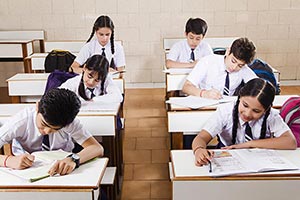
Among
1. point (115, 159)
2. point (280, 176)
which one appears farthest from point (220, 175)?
point (115, 159)

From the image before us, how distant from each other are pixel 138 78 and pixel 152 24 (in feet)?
2.69

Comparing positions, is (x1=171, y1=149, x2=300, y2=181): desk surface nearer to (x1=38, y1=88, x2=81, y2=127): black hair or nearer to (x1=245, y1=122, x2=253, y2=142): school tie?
(x1=245, y1=122, x2=253, y2=142): school tie

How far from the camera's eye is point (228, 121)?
2.06 m

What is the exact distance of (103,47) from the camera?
411cm

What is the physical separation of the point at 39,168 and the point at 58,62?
2860 mm

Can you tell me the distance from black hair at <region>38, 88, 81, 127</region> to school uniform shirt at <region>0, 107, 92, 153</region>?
20 cm

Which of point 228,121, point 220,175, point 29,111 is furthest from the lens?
point 228,121

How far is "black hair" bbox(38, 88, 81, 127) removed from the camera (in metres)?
1.64

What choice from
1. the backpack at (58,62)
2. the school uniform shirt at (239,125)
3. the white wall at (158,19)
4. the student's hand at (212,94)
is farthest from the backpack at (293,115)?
the white wall at (158,19)

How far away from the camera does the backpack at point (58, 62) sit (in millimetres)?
4258

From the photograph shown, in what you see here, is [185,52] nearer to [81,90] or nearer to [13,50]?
[81,90]

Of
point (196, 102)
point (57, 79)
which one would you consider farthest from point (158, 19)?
point (196, 102)

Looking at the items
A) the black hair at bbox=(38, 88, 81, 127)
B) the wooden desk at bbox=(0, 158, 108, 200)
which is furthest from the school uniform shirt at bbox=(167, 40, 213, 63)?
the wooden desk at bbox=(0, 158, 108, 200)

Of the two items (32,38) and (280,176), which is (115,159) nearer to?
(280,176)
